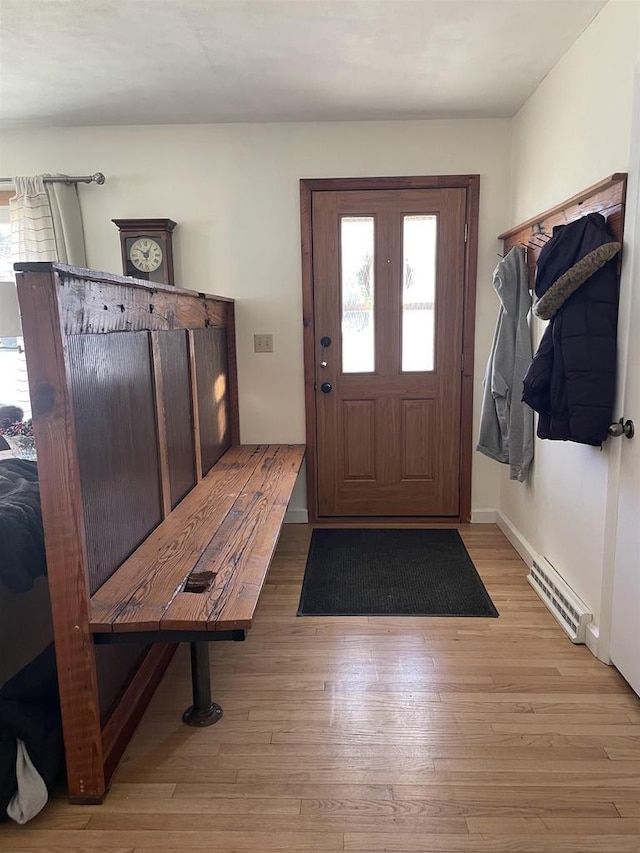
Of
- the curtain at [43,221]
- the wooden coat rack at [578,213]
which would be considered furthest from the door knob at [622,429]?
the curtain at [43,221]

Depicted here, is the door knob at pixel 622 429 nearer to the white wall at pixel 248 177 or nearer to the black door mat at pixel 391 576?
the black door mat at pixel 391 576

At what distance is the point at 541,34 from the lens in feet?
8.01

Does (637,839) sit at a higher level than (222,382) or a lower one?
lower

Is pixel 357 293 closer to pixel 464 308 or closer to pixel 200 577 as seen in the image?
pixel 464 308

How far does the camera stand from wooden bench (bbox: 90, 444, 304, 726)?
61.8 inches

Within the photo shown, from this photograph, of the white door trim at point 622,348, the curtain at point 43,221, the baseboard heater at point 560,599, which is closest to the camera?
the white door trim at point 622,348

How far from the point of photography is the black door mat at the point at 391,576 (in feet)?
8.98

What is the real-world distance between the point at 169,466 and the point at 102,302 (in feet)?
2.74

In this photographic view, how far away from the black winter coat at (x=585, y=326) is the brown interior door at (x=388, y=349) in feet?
4.60

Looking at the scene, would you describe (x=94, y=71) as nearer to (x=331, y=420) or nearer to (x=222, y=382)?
(x=222, y=382)

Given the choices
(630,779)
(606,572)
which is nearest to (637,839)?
(630,779)

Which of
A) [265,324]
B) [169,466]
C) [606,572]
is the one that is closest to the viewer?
[606,572]

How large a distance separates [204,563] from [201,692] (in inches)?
18.9

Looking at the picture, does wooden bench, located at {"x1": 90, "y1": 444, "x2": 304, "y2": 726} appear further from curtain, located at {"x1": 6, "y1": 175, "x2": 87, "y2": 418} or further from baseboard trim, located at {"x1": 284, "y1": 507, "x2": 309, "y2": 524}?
curtain, located at {"x1": 6, "y1": 175, "x2": 87, "y2": 418}
